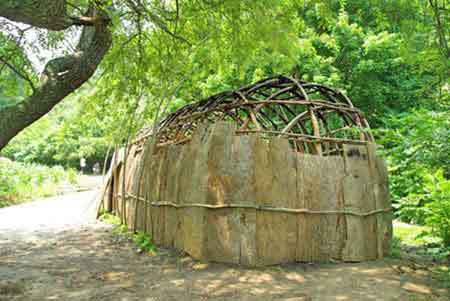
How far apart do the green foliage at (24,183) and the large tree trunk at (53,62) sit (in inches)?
356

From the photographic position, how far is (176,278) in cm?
429

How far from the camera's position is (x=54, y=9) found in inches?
138

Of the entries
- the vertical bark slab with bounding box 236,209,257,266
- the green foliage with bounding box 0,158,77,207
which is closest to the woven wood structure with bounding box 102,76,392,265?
the vertical bark slab with bounding box 236,209,257,266

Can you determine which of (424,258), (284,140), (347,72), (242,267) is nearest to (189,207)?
(242,267)

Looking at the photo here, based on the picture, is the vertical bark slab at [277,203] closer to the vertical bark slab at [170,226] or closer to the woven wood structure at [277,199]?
the woven wood structure at [277,199]

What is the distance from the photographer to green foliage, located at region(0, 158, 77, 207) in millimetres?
12453

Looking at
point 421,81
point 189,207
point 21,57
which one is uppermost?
point 421,81

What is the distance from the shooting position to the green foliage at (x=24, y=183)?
40.9ft

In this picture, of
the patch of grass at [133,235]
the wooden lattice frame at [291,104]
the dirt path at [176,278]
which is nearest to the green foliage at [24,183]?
the patch of grass at [133,235]

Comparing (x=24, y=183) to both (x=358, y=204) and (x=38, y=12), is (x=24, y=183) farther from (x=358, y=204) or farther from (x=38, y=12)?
(x=358, y=204)

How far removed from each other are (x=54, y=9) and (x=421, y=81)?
8.70 metres

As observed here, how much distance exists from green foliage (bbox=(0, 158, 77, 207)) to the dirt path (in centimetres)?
738

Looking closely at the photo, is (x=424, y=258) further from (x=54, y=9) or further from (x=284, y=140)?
(x=54, y=9)

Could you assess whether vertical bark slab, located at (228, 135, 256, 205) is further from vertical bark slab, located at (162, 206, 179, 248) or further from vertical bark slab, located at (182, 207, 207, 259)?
vertical bark slab, located at (162, 206, 179, 248)
